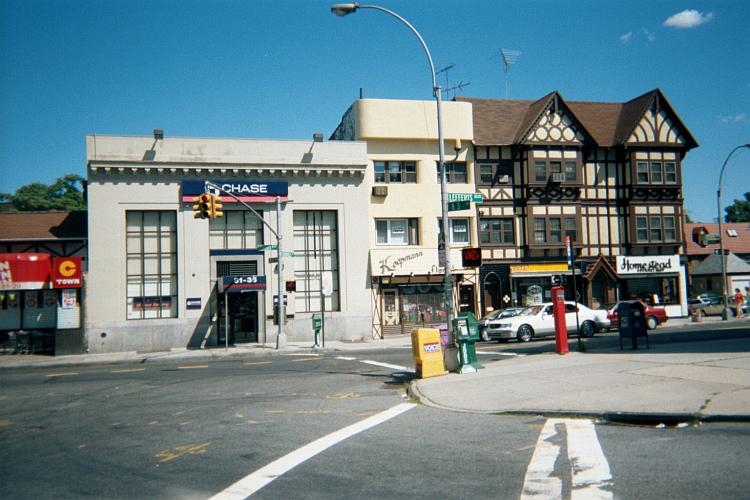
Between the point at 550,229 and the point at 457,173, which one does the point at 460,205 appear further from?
the point at 550,229

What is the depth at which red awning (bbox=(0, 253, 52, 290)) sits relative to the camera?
26.3 metres

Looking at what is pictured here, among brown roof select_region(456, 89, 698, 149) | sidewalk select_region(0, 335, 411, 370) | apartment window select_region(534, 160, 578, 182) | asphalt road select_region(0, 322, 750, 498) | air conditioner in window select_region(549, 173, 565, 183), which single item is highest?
brown roof select_region(456, 89, 698, 149)

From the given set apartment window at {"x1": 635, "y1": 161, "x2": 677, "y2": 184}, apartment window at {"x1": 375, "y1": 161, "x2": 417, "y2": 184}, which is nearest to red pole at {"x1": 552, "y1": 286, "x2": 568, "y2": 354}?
apartment window at {"x1": 375, "y1": 161, "x2": 417, "y2": 184}

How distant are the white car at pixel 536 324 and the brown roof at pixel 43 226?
19277 millimetres

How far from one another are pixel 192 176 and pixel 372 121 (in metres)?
9.73

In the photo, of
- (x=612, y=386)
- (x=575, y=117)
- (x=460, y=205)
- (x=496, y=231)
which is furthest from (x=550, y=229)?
(x=612, y=386)

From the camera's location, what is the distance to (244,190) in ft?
98.7

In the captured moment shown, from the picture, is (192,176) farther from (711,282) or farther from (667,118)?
(711,282)

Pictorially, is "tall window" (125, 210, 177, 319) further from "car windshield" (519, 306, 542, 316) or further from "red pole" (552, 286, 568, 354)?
"red pole" (552, 286, 568, 354)

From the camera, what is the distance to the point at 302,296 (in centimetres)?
3111

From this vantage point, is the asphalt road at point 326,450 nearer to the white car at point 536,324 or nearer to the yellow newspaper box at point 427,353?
the yellow newspaper box at point 427,353

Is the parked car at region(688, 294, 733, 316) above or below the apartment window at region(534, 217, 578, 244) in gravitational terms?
below

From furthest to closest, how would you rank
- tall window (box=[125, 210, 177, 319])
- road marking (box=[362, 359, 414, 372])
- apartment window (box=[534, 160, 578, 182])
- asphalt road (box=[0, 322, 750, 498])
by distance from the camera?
1. apartment window (box=[534, 160, 578, 182])
2. tall window (box=[125, 210, 177, 319])
3. road marking (box=[362, 359, 414, 372])
4. asphalt road (box=[0, 322, 750, 498])

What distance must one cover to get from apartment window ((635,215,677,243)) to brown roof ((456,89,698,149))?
186 inches
